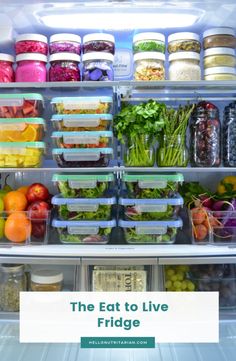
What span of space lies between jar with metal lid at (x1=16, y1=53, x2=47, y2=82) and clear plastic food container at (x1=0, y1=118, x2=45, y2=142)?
0.16 metres

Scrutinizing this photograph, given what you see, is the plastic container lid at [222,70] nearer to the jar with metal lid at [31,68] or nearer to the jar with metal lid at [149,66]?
the jar with metal lid at [149,66]

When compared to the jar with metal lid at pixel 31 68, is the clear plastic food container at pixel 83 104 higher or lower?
lower

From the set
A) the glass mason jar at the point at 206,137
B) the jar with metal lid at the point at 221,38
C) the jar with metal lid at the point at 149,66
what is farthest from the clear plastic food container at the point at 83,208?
the jar with metal lid at the point at 221,38

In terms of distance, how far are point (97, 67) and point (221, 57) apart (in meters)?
0.46

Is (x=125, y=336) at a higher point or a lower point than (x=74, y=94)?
lower

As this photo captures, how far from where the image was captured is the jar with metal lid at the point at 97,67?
53.7 inches

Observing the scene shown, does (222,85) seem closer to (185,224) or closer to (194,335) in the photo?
(185,224)

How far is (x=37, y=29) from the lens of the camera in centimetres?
150

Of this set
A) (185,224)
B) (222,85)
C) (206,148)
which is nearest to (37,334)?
(185,224)

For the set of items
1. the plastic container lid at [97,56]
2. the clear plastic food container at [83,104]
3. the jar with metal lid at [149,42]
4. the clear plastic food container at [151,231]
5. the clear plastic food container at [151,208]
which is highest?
the jar with metal lid at [149,42]

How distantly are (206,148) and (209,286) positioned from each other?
19.8 inches

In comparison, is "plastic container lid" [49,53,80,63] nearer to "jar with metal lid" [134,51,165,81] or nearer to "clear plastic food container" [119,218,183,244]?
"jar with metal lid" [134,51,165,81]

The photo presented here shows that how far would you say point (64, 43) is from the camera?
1396 mm

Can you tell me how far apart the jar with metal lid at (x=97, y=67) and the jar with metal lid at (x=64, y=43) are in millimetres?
61
